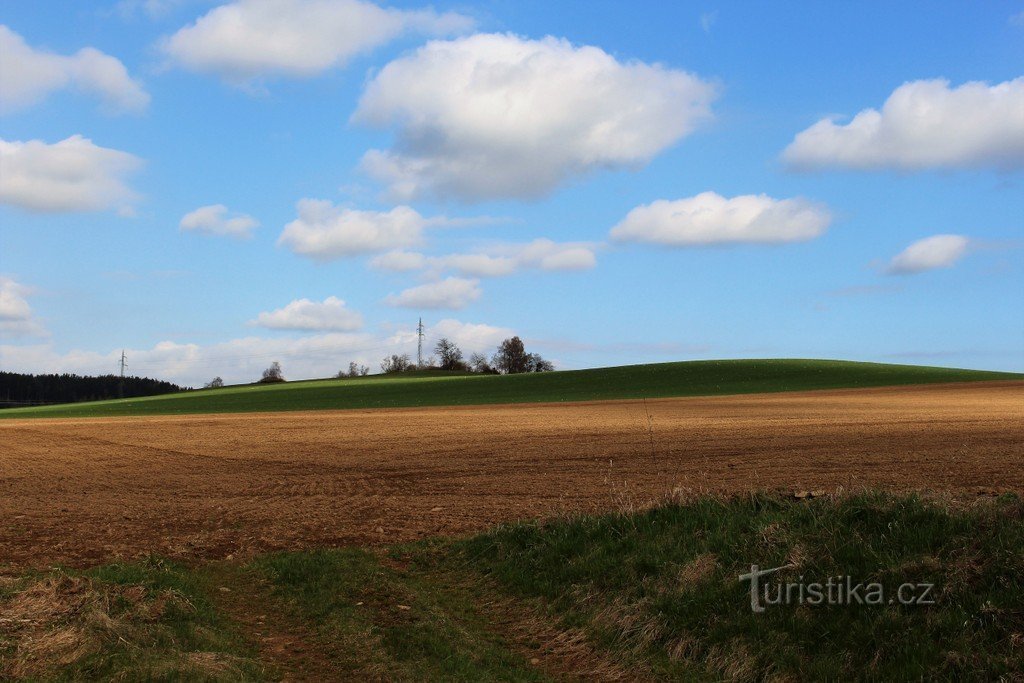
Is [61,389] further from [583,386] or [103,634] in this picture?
[103,634]

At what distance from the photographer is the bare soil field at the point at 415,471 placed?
45.4 feet

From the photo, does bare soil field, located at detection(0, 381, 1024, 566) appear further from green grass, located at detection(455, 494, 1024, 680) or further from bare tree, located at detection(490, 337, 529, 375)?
bare tree, located at detection(490, 337, 529, 375)

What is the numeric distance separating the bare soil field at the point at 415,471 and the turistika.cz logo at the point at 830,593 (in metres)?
3.20

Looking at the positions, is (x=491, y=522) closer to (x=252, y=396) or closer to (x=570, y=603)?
(x=570, y=603)

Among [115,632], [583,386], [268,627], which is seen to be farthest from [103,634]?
[583,386]

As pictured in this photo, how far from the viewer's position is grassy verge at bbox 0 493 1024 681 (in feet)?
23.0

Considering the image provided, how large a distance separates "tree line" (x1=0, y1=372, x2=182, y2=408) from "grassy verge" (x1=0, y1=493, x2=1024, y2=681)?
161662 mm

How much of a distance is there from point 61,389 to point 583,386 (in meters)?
129

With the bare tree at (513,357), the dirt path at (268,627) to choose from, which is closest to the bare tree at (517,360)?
the bare tree at (513,357)

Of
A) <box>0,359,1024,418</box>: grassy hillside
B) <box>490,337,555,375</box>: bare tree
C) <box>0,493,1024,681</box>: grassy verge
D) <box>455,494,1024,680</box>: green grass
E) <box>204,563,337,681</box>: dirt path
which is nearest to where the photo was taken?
<box>455,494,1024,680</box>: green grass

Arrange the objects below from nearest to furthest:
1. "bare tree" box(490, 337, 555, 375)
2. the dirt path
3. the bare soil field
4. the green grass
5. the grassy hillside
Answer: the green grass
the dirt path
the bare soil field
the grassy hillside
"bare tree" box(490, 337, 555, 375)

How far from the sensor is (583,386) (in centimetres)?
7294

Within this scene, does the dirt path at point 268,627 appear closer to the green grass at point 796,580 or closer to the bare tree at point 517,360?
the green grass at point 796,580

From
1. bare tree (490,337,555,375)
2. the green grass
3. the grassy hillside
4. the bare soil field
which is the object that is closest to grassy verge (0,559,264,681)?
the bare soil field
